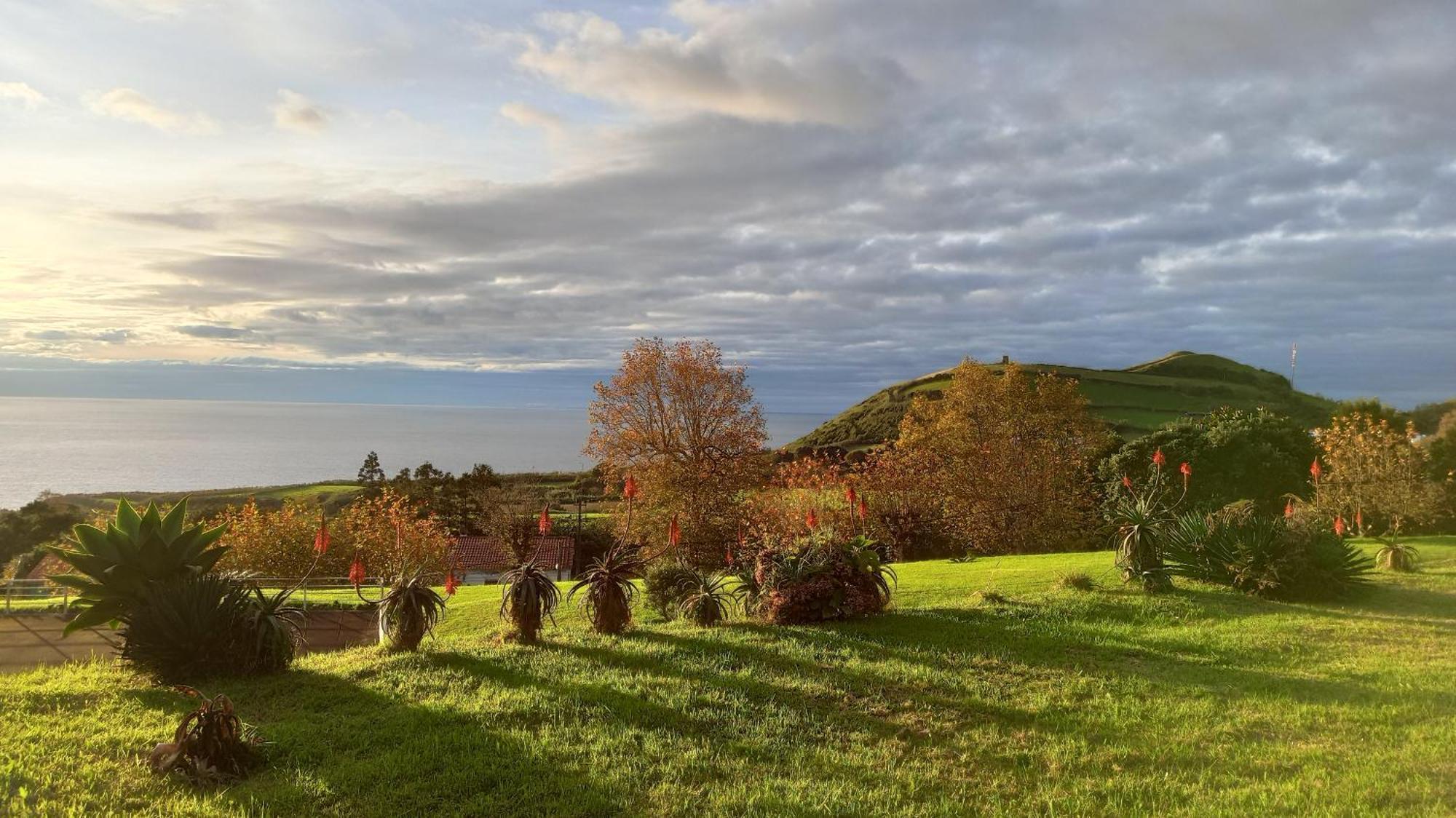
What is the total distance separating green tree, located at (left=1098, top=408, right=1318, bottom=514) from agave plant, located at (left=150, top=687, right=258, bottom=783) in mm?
27983

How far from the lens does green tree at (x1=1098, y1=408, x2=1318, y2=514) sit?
28.2 meters

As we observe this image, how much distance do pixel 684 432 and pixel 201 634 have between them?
67.9ft

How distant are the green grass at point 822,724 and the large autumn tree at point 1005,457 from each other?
17.3 meters

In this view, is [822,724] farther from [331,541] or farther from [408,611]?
[331,541]

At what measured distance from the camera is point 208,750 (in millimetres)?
5742

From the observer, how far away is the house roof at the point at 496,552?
137 feet

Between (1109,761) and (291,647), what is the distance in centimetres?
822

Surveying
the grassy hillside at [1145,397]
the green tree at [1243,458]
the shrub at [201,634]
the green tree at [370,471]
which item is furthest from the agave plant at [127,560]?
the green tree at [370,471]

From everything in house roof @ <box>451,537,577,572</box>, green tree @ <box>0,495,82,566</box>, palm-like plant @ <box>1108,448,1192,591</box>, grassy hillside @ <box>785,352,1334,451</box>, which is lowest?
house roof @ <box>451,537,577,572</box>

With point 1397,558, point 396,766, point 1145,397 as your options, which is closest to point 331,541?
point 396,766

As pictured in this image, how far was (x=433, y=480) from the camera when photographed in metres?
50.8

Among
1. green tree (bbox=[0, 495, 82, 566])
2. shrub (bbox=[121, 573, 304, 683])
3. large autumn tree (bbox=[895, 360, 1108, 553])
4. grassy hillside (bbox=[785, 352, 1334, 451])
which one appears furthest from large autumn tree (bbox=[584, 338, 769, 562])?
green tree (bbox=[0, 495, 82, 566])

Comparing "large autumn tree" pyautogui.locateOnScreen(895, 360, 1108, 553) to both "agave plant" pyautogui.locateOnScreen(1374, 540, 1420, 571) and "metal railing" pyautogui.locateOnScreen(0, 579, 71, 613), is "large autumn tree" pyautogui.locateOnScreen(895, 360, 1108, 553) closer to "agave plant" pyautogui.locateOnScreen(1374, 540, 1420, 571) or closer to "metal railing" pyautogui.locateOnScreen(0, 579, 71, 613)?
"agave plant" pyautogui.locateOnScreen(1374, 540, 1420, 571)

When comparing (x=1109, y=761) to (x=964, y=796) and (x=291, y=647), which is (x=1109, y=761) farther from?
(x=291, y=647)
